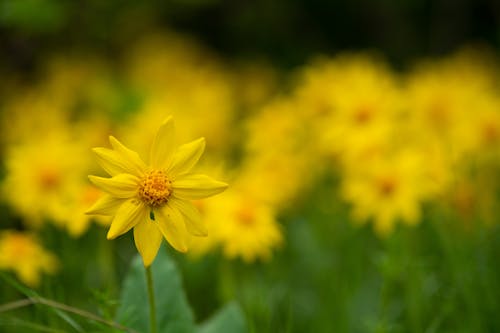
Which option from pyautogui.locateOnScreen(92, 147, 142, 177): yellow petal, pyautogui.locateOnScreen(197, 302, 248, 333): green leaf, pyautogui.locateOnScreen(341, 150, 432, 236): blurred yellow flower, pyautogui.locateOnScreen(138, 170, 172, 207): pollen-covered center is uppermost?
pyautogui.locateOnScreen(341, 150, 432, 236): blurred yellow flower

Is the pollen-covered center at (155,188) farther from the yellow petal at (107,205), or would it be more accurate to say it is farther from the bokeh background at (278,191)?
the bokeh background at (278,191)

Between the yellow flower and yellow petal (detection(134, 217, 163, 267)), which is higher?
the yellow flower

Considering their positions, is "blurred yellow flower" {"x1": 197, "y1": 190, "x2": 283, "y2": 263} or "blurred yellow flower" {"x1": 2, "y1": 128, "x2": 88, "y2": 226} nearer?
"blurred yellow flower" {"x1": 197, "y1": 190, "x2": 283, "y2": 263}

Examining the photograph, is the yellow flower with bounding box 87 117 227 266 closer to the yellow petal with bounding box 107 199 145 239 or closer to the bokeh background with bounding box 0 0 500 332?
the yellow petal with bounding box 107 199 145 239

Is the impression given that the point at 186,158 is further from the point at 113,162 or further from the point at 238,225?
the point at 238,225

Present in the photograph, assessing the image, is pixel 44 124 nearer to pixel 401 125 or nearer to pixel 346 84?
pixel 346 84

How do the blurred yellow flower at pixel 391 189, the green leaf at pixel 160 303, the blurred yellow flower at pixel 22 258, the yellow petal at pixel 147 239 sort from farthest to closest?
1. the blurred yellow flower at pixel 391 189
2. the blurred yellow flower at pixel 22 258
3. the green leaf at pixel 160 303
4. the yellow petal at pixel 147 239

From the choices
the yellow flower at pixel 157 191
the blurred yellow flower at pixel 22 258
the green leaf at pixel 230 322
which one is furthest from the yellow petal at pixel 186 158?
the blurred yellow flower at pixel 22 258

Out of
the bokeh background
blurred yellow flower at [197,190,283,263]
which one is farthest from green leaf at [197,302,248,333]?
blurred yellow flower at [197,190,283,263]
